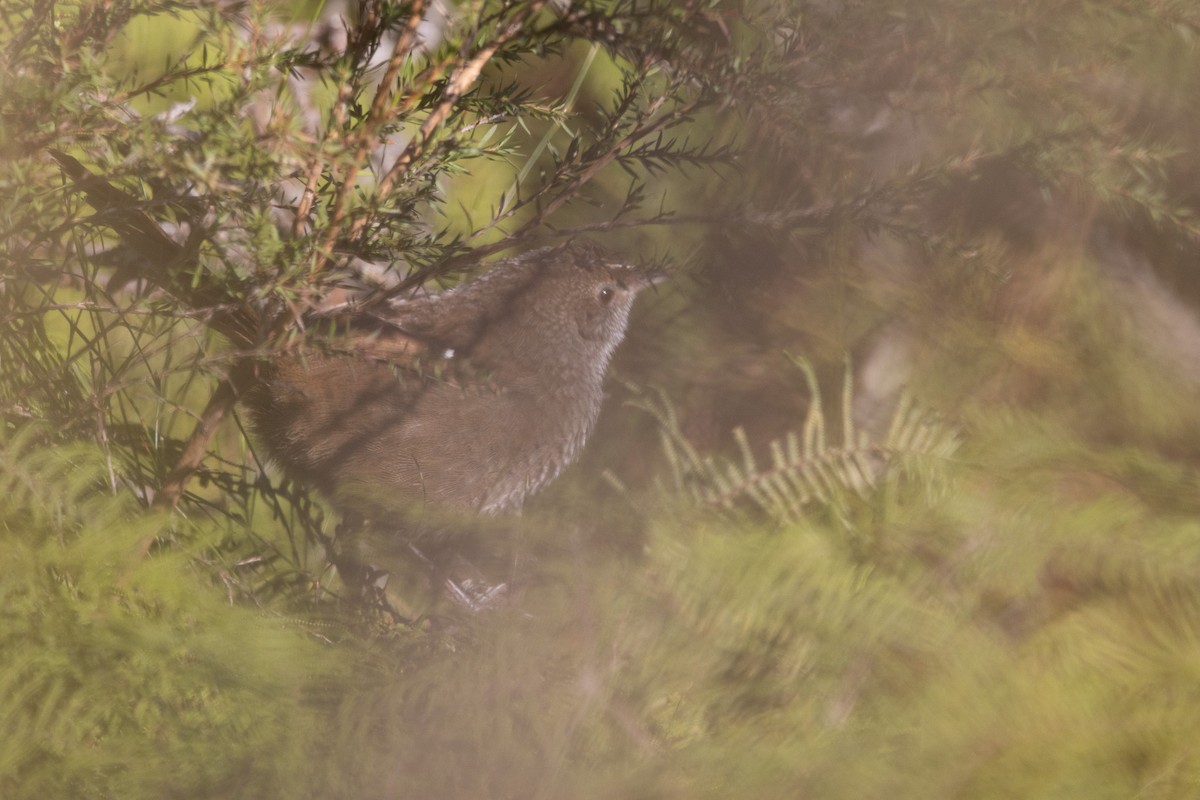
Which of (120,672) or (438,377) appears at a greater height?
(438,377)

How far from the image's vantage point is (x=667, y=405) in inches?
34.3

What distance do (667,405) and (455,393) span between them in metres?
0.26


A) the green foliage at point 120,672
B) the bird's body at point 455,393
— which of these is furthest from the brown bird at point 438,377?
the green foliage at point 120,672

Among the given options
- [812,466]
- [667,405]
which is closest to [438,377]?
[667,405]

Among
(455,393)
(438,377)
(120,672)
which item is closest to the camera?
(120,672)

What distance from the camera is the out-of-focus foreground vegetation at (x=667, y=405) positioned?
0.62 m

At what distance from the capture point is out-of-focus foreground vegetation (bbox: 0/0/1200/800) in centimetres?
62

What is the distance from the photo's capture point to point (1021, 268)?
85cm

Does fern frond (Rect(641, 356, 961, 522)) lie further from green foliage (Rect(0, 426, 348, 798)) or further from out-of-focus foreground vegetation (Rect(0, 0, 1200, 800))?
green foliage (Rect(0, 426, 348, 798))

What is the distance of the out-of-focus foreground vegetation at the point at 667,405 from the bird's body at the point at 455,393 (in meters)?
0.06

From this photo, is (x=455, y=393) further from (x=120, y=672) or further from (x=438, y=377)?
(x=120, y=672)

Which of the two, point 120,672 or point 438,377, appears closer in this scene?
point 120,672

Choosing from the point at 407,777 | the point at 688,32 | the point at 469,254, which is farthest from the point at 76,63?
the point at 407,777

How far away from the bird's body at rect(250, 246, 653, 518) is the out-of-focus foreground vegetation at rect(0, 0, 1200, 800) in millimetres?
57
